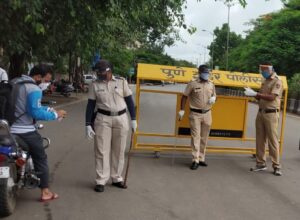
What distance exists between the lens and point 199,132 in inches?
356

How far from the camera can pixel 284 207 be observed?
262 inches

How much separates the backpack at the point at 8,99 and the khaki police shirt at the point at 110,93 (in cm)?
137

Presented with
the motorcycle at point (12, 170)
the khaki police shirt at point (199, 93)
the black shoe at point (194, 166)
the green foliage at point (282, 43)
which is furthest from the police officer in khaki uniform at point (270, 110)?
the green foliage at point (282, 43)

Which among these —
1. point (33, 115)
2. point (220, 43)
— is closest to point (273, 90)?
point (33, 115)

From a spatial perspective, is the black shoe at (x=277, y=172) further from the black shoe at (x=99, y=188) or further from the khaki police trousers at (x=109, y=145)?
A: the black shoe at (x=99, y=188)

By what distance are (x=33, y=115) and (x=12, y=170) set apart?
→ 2.25 feet

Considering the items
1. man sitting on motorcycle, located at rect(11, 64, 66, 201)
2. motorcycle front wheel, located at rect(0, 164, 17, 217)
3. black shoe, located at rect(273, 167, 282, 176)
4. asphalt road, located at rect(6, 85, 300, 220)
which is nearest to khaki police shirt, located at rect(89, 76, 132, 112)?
man sitting on motorcycle, located at rect(11, 64, 66, 201)

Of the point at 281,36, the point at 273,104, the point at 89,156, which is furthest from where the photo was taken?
the point at 281,36

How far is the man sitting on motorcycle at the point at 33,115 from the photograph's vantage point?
5.89 meters

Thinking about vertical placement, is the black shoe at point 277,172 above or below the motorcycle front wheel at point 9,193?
below

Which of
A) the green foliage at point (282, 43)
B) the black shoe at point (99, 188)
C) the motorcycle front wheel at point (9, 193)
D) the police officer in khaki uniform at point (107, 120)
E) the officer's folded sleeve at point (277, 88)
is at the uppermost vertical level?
the green foliage at point (282, 43)

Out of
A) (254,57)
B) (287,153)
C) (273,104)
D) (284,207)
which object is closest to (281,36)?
(254,57)

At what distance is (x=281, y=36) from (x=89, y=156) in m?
32.5

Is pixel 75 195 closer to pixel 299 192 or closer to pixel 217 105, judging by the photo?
pixel 299 192
